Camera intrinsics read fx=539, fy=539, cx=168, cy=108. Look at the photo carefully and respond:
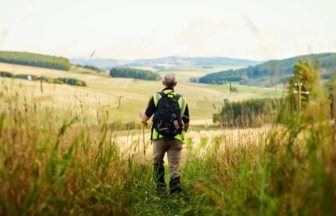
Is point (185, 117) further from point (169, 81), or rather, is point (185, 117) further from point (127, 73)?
point (127, 73)

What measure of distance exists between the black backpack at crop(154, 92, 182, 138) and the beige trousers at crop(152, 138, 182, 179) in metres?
0.24

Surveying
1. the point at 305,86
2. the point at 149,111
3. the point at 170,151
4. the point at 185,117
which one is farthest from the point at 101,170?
the point at 185,117

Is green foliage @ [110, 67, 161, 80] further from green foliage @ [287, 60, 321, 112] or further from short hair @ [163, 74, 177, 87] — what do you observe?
green foliage @ [287, 60, 321, 112]

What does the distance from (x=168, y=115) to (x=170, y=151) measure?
0.79 m

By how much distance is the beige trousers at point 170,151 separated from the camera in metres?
9.52

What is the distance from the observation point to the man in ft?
30.2

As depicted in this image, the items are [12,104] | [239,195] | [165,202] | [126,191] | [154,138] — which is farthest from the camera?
[154,138]

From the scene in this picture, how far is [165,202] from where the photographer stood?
888 centimetres

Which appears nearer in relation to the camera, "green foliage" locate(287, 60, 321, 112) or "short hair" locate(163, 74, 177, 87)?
"green foliage" locate(287, 60, 321, 112)

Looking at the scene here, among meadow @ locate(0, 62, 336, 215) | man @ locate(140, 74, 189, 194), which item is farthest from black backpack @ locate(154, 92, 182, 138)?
meadow @ locate(0, 62, 336, 215)

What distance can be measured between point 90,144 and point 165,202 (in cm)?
267

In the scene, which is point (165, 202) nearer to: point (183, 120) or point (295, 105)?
point (183, 120)

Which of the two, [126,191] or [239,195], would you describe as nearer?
[239,195]

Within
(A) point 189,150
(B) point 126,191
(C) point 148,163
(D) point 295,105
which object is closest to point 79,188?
(B) point 126,191
